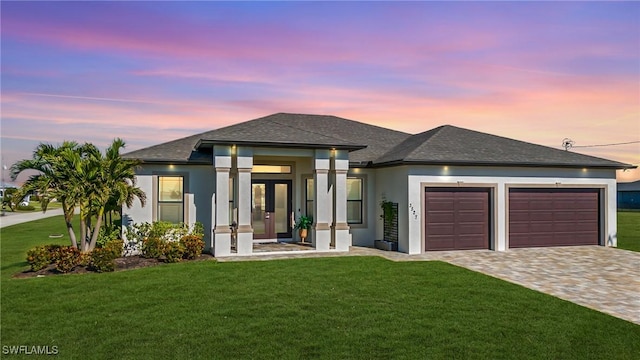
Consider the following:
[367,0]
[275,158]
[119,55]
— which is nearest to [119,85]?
[119,55]

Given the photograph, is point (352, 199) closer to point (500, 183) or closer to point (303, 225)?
point (303, 225)

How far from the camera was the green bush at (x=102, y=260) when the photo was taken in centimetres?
1195

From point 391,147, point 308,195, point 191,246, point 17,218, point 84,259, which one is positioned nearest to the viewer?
point 84,259

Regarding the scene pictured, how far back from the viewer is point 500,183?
54.1 ft

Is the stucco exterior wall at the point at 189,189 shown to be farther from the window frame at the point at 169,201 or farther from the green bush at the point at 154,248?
the green bush at the point at 154,248

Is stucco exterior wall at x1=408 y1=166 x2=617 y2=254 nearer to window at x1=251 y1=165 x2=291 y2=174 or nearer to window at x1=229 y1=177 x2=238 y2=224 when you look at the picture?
window at x1=251 y1=165 x2=291 y2=174

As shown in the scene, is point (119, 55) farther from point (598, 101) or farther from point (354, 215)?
point (598, 101)

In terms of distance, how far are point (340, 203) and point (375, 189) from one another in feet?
9.34

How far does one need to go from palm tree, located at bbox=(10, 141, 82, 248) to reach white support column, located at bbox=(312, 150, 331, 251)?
771 cm

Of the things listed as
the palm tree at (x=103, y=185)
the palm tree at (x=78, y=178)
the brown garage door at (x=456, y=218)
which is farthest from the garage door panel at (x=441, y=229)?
the palm tree at (x=78, y=178)

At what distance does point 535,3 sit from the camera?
1370cm

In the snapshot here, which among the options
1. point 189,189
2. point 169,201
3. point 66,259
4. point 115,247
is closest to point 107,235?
point 115,247

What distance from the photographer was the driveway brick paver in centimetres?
923

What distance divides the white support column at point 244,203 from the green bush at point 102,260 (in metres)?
4.05
